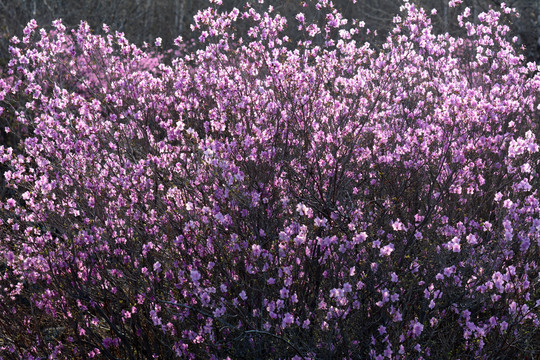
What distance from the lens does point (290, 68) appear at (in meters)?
4.80

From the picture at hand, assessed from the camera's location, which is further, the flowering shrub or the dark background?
Answer: the dark background

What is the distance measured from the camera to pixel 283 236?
3.32 meters

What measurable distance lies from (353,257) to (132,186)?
6.03ft

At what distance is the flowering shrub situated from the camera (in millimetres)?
3496

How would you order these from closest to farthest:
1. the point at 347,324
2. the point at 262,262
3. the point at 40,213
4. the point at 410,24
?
the point at 347,324, the point at 262,262, the point at 40,213, the point at 410,24

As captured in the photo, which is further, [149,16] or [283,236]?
[149,16]

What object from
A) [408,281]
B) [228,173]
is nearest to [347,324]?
[408,281]

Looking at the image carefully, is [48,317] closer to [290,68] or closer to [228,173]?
[228,173]

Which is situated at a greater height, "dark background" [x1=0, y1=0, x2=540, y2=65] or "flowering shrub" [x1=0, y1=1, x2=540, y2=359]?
"dark background" [x1=0, y1=0, x2=540, y2=65]

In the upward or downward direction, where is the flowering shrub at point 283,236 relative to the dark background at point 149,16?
downward

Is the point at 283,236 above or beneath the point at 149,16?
beneath

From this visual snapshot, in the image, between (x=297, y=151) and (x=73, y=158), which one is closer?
(x=297, y=151)

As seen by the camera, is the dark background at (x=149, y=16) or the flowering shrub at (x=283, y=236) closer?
the flowering shrub at (x=283, y=236)

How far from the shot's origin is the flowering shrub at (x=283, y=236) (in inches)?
138
